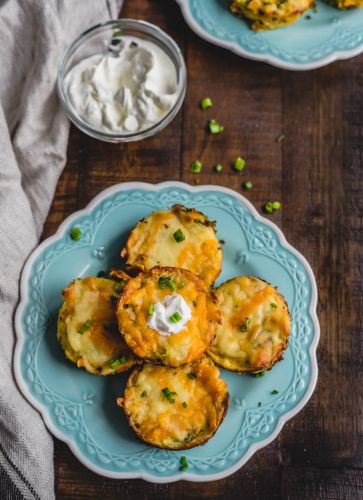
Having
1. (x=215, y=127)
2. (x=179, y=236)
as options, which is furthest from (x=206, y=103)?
(x=179, y=236)

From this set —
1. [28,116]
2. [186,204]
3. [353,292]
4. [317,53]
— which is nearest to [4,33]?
[28,116]

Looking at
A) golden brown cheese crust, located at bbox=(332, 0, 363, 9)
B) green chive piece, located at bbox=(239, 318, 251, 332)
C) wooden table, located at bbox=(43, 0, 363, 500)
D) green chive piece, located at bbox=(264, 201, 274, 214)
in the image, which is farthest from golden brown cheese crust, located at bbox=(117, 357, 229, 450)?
golden brown cheese crust, located at bbox=(332, 0, 363, 9)

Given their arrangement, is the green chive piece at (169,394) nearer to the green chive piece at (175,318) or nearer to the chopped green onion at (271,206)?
the green chive piece at (175,318)

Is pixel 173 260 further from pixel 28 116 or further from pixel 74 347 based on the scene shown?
pixel 28 116

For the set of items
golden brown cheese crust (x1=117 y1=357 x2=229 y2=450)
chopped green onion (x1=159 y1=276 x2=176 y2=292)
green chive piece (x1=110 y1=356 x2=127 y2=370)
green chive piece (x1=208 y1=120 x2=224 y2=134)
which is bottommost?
golden brown cheese crust (x1=117 y1=357 x2=229 y2=450)

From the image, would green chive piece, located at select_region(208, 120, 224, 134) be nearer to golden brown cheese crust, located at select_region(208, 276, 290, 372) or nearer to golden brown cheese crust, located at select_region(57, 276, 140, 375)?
golden brown cheese crust, located at select_region(208, 276, 290, 372)

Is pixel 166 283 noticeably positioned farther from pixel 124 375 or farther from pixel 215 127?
pixel 215 127

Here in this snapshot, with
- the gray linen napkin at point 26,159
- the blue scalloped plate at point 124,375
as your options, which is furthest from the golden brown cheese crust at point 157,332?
the gray linen napkin at point 26,159
